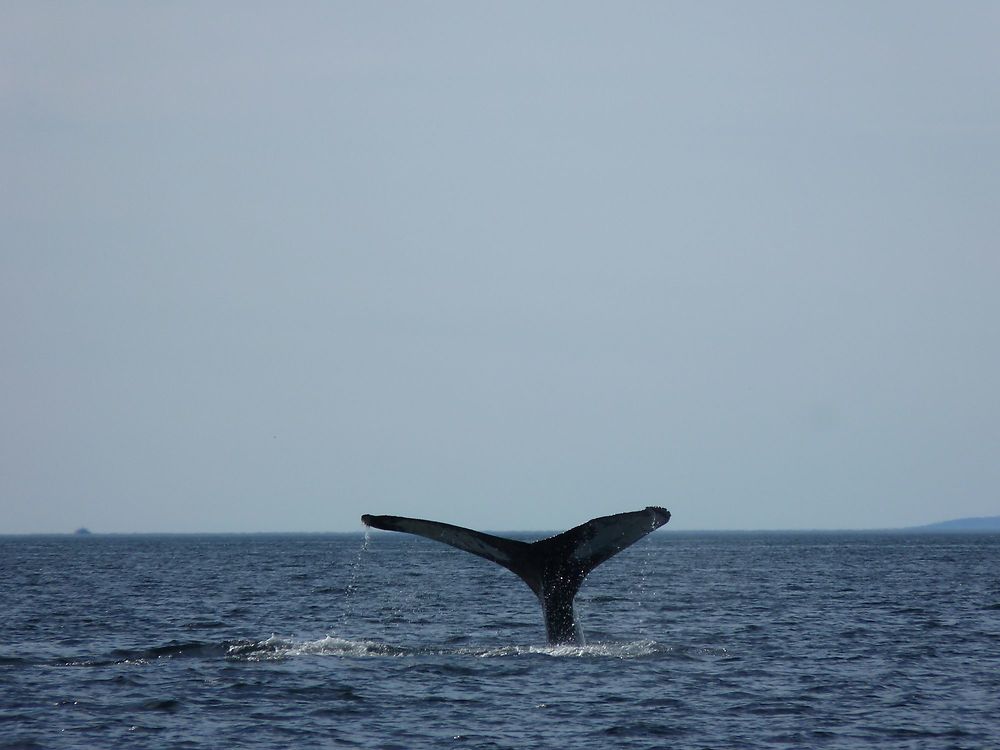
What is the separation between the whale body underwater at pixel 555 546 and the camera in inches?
636

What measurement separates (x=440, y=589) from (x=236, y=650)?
25132 millimetres

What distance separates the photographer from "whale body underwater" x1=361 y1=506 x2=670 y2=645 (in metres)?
16.2

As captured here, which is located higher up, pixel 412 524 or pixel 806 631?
pixel 412 524

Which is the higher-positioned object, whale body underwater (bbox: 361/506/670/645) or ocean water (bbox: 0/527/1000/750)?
whale body underwater (bbox: 361/506/670/645)

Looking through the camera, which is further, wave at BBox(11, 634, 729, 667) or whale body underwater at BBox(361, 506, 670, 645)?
wave at BBox(11, 634, 729, 667)

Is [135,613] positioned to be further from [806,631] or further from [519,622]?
[806,631]

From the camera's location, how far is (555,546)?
1792 cm

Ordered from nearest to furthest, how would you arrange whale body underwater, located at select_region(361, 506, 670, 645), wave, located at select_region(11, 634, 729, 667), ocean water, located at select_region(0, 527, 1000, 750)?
ocean water, located at select_region(0, 527, 1000, 750), whale body underwater, located at select_region(361, 506, 670, 645), wave, located at select_region(11, 634, 729, 667)

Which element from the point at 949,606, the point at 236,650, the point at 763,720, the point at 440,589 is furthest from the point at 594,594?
the point at 763,720

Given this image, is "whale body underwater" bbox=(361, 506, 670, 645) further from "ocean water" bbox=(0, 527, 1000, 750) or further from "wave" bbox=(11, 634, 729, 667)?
"wave" bbox=(11, 634, 729, 667)

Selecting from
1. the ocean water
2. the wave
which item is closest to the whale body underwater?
the ocean water

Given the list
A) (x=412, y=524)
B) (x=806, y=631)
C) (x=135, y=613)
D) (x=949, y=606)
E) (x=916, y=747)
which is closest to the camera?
(x=916, y=747)

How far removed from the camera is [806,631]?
93.2ft

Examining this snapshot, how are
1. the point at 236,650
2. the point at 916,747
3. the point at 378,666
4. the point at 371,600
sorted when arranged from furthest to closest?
the point at 371,600 → the point at 236,650 → the point at 378,666 → the point at 916,747
